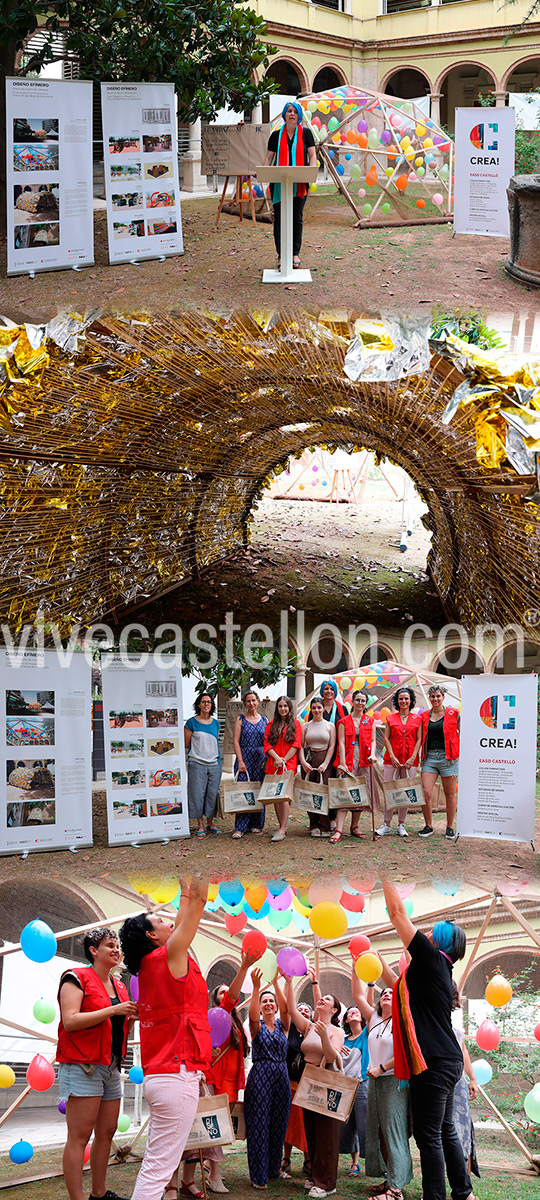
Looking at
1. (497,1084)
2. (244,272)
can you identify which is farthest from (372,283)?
(497,1084)

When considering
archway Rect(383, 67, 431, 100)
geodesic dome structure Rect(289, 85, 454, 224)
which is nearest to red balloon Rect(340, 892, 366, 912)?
geodesic dome structure Rect(289, 85, 454, 224)

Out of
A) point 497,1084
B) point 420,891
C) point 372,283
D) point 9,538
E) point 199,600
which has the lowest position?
point 497,1084

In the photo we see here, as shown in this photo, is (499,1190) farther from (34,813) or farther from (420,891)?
(34,813)

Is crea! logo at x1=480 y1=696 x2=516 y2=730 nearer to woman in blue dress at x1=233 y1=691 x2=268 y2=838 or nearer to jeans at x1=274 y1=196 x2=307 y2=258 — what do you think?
woman in blue dress at x1=233 y1=691 x2=268 y2=838

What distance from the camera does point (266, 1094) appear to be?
199 inches

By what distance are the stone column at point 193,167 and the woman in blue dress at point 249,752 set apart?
461 inches

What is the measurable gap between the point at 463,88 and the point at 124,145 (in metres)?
20.9

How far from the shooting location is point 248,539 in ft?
41.8

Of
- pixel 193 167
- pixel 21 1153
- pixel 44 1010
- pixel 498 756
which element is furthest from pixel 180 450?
pixel 193 167

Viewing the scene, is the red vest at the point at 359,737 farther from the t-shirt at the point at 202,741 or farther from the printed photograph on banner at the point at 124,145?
the printed photograph on banner at the point at 124,145

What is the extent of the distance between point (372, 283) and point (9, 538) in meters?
5.09

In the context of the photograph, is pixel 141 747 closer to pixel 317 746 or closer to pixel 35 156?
pixel 317 746

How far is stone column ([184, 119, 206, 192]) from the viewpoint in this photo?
16953mm

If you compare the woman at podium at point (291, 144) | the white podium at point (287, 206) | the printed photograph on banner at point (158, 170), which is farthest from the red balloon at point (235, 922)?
the printed photograph on banner at point (158, 170)
